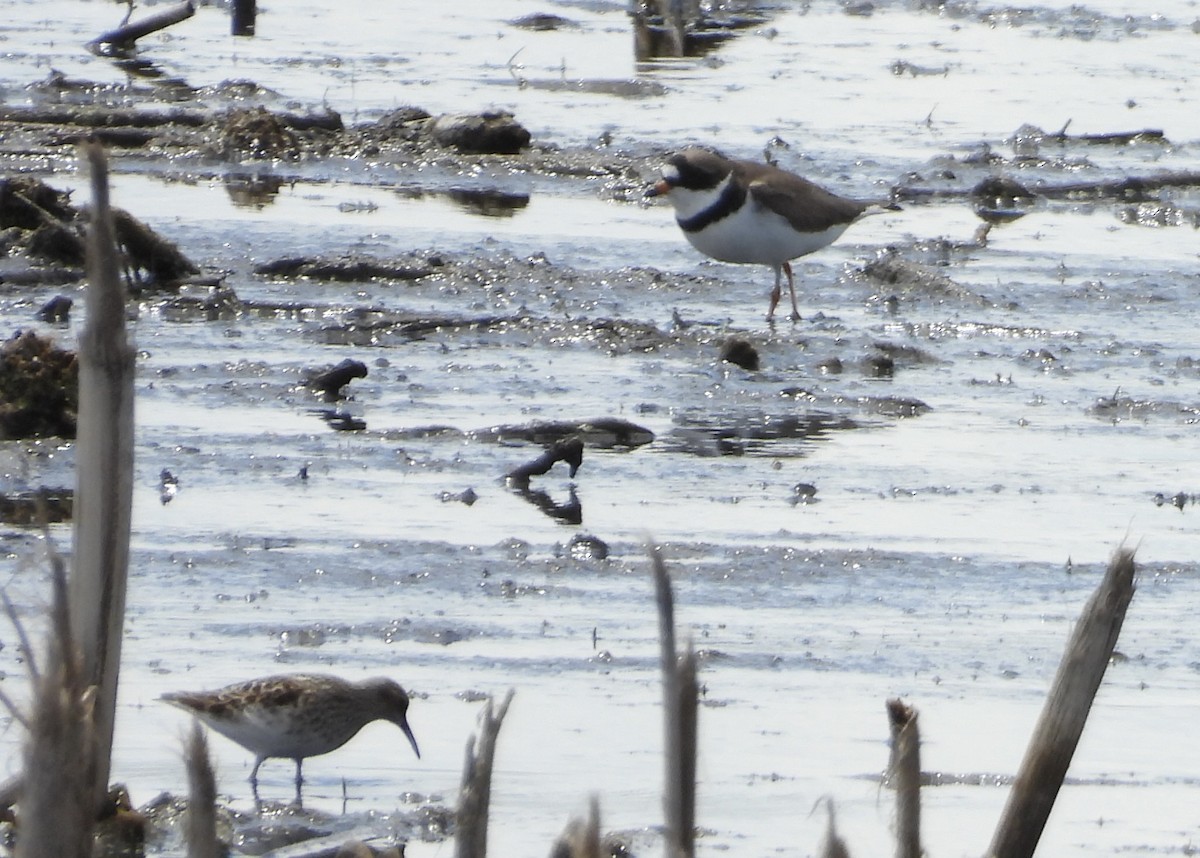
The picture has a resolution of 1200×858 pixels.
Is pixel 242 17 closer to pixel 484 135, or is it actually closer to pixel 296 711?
pixel 484 135

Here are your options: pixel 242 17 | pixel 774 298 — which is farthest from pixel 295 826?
pixel 242 17

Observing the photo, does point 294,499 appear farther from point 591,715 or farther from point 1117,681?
point 1117,681

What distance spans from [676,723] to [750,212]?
9.80 m

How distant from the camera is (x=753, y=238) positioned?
12.3 metres

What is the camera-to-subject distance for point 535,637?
684 centimetres

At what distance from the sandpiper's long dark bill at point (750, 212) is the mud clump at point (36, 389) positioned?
14.7ft

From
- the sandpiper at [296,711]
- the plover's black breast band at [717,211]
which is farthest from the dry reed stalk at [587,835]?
the plover's black breast band at [717,211]

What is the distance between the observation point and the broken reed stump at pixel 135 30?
1933 centimetres

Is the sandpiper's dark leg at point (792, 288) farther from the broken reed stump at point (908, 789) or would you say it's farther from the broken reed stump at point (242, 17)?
the broken reed stump at point (242, 17)

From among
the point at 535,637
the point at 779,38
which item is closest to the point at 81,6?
the point at 779,38

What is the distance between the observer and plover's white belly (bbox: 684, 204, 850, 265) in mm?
12297

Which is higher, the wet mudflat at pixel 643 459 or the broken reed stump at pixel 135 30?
the broken reed stump at pixel 135 30

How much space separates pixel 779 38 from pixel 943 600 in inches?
666

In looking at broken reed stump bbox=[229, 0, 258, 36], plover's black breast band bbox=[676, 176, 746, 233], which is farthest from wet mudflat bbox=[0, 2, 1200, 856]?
broken reed stump bbox=[229, 0, 258, 36]
